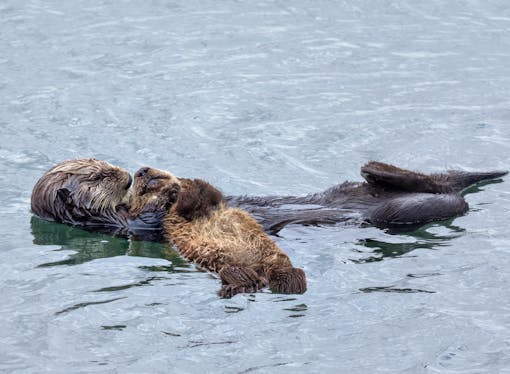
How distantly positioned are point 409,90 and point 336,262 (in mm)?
3570

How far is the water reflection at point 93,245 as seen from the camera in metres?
6.59

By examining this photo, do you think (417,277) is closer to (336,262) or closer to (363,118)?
(336,262)

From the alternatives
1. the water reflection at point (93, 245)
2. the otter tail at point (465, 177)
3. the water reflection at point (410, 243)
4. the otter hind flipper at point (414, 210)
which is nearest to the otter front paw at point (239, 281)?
the water reflection at point (93, 245)

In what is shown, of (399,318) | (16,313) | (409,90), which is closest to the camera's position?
(399,318)

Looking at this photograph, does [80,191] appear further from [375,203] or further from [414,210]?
[414,210]

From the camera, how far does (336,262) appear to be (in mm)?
6281

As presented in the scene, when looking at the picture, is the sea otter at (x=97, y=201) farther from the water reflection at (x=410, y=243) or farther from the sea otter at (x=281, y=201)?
the water reflection at (x=410, y=243)

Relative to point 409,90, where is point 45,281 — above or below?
below

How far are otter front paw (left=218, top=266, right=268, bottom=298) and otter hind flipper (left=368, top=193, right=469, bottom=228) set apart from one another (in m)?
1.19

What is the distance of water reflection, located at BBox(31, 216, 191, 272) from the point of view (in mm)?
6594

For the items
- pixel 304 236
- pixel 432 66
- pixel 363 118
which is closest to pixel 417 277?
pixel 304 236

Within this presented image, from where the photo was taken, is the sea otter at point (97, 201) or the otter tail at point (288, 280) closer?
the otter tail at point (288, 280)

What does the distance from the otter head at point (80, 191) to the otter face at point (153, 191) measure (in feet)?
0.66

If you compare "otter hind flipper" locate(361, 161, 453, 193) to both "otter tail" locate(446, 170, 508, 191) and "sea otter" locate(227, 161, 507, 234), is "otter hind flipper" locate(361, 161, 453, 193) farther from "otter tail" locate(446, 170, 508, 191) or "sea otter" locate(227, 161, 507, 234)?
"otter tail" locate(446, 170, 508, 191)
